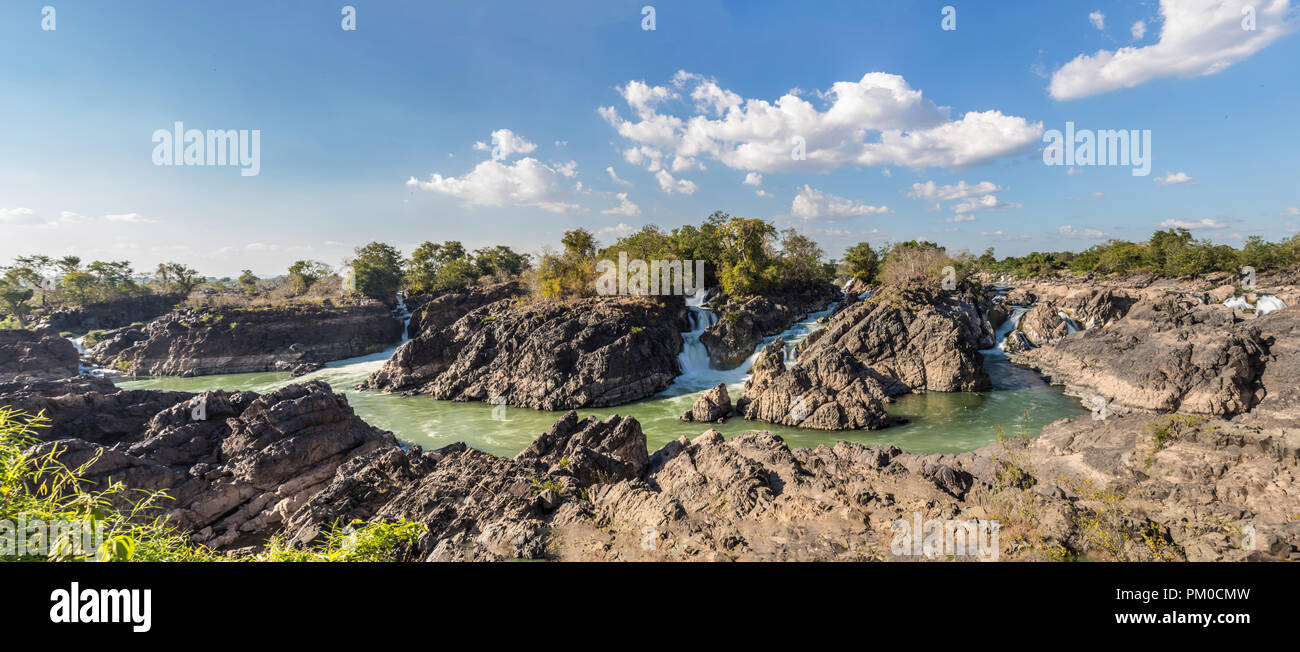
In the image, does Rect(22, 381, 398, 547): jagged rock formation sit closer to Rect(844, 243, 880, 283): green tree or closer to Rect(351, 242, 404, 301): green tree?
Rect(351, 242, 404, 301): green tree

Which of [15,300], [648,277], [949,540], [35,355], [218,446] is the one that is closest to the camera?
[949,540]

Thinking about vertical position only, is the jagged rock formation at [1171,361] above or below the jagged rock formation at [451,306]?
below

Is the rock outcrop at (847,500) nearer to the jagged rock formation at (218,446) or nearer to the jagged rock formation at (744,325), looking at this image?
the jagged rock formation at (218,446)

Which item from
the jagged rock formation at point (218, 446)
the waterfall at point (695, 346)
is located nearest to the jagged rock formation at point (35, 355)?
the jagged rock formation at point (218, 446)

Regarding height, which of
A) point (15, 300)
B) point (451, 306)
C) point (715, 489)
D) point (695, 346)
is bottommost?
point (715, 489)

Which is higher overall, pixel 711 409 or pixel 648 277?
pixel 648 277

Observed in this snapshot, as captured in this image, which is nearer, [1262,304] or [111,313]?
[1262,304]

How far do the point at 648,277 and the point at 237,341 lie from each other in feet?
107

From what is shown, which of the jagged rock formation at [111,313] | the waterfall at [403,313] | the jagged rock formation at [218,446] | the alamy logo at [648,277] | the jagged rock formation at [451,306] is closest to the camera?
the jagged rock formation at [218,446]

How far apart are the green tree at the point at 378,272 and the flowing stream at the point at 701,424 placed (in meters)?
18.3

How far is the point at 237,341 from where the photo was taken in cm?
3578

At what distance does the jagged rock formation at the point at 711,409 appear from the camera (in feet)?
68.8

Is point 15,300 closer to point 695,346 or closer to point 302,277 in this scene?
point 302,277
